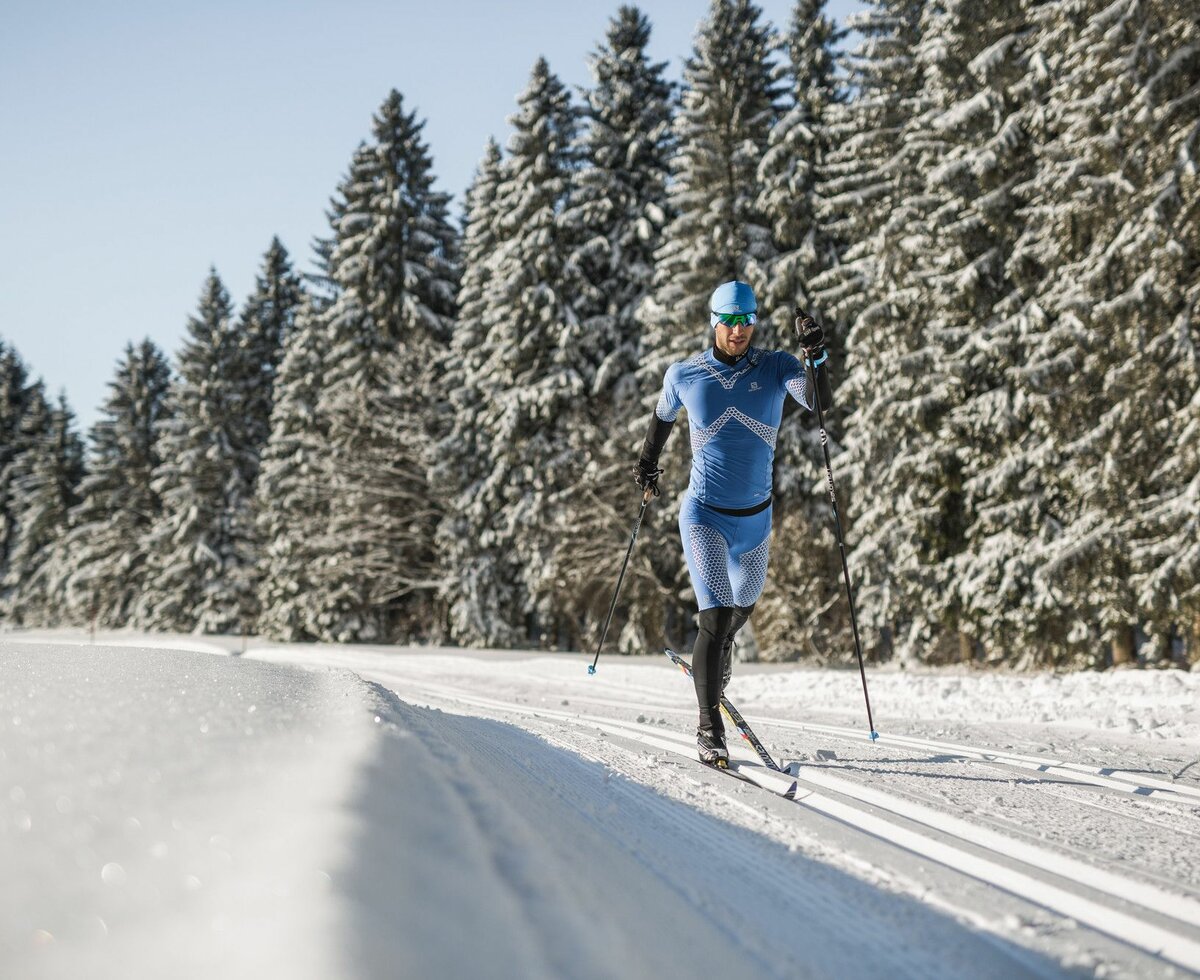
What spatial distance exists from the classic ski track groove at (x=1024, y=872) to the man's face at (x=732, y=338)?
6.78 ft

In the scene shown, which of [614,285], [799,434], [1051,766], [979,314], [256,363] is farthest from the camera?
[256,363]

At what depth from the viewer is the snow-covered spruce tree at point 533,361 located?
21625 millimetres

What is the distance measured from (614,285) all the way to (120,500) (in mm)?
31473

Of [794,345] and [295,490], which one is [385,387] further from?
[794,345]

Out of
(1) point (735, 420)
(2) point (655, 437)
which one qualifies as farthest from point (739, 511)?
(2) point (655, 437)

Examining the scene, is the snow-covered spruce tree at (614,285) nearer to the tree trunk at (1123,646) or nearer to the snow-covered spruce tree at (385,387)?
the snow-covered spruce tree at (385,387)

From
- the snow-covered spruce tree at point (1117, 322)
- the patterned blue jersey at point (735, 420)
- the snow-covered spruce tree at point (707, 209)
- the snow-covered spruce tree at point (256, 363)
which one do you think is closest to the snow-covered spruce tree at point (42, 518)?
the snow-covered spruce tree at point (256, 363)

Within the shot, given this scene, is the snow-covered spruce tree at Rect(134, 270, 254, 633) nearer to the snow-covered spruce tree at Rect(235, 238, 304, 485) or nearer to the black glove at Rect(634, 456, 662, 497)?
the snow-covered spruce tree at Rect(235, 238, 304, 485)

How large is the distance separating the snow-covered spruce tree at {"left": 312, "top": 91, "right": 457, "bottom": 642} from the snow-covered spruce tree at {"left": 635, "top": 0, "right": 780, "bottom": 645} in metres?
8.70

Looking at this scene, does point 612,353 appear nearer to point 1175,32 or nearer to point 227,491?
point 1175,32

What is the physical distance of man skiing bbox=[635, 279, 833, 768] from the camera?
13.7 ft

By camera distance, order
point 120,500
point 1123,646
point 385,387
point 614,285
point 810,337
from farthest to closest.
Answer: point 120,500 → point 385,387 → point 614,285 → point 1123,646 → point 810,337

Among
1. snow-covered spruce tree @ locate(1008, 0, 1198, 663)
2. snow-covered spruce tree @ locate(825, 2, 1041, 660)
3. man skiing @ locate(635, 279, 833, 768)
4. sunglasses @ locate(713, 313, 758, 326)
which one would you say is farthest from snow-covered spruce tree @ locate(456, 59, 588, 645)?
sunglasses @ locate(713, 313, 758, 326)

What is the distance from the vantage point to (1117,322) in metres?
11.7
